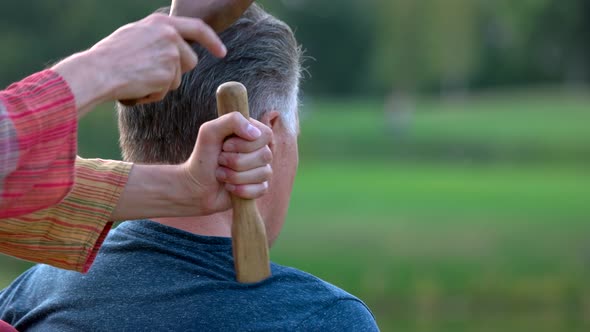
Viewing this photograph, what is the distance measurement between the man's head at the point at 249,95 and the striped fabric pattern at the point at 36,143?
0.65 metres

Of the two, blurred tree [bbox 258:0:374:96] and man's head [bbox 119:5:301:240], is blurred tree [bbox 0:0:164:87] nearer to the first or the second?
blurred tree [bbox 258:0:374:96]

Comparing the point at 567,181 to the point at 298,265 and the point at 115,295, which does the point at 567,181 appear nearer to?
the point at 298,265

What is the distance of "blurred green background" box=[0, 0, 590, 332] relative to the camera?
11.8 m

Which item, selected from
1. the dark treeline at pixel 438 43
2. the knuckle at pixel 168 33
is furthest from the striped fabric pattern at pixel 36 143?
the dark treeline at pixel 438 43

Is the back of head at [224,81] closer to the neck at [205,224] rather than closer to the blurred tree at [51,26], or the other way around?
the neck at [205,224]

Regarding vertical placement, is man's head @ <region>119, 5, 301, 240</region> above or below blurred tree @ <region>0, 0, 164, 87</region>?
above

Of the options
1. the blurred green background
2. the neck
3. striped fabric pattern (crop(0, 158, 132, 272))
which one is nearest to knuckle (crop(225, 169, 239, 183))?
striped fabric pattern (crop(0, 158, 132, 272))

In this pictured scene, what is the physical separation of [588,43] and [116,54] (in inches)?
1609

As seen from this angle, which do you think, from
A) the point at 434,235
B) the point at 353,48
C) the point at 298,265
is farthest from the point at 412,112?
the point at 298,265

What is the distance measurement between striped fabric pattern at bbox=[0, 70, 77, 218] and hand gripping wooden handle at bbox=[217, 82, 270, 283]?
419 mm

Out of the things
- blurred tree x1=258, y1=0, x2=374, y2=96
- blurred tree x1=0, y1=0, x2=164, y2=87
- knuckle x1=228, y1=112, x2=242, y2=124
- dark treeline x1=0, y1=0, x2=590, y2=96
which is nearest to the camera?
knuckle x1=228, y1=112, x2=242, y2=124

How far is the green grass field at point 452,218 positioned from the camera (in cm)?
1148

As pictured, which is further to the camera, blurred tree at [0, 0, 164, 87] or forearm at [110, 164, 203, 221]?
blurred tree at [0, 0, 164, 87]

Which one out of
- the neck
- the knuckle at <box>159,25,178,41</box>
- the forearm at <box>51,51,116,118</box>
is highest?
the knuckle at <box>159,25,178,41</box>
